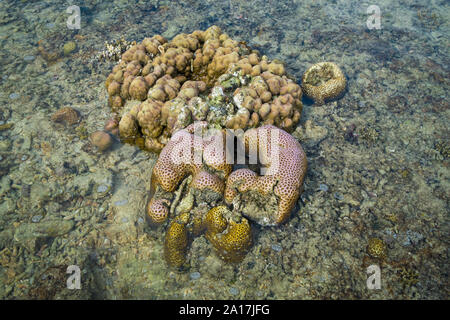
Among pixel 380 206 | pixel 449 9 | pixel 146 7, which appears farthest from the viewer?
pixel 449 9

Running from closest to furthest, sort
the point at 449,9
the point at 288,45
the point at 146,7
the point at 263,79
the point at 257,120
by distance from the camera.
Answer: the point at 257,120
the point at 263,79
the point at 288,45
the point at 146,7
the point at 449,9

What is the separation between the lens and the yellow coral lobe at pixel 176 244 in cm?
428

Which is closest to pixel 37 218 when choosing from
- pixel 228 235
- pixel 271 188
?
pixel 228 235

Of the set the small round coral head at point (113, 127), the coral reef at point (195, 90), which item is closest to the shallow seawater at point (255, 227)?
the small round coral head at point (113, 127)

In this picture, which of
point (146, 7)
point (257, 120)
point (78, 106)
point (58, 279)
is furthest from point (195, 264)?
point (146, 7)

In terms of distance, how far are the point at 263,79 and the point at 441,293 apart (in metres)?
4.96

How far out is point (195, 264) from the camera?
439 cm

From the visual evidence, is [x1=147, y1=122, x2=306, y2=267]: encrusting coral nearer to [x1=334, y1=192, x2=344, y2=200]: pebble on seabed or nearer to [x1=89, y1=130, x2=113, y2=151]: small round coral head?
[x1=334, y1=192, x2=344, y2=200]: pebble on seabed

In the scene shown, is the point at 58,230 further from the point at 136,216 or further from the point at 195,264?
the point at 195,264

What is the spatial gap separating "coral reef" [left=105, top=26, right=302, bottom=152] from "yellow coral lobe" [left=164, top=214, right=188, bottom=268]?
80.2 inches

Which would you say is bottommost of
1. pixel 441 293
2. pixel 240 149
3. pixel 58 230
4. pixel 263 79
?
pixel 441 293

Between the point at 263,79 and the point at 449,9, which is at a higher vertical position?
the point at 263,79

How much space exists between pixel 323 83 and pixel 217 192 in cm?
460

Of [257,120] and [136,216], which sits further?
[257,120]
